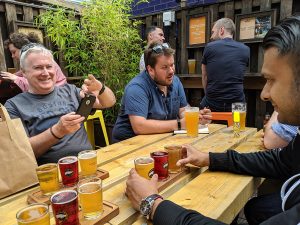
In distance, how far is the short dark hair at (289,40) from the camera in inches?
33.8

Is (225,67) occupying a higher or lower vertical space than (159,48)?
lower

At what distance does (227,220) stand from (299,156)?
1.57ft

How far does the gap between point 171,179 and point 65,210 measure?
538 millimetres

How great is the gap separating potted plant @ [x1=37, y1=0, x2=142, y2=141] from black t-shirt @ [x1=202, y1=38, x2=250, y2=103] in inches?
62.5

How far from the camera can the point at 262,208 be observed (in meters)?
1.59

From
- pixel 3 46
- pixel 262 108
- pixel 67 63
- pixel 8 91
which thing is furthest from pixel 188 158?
pixel 67 63

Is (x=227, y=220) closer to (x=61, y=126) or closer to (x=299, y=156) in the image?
(x=299, y=156)

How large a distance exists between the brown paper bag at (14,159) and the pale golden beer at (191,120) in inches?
42.4

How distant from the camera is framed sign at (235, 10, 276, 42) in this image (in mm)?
3568

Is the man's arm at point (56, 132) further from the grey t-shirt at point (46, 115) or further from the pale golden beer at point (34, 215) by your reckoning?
the pale golden beer at point (34, 215)

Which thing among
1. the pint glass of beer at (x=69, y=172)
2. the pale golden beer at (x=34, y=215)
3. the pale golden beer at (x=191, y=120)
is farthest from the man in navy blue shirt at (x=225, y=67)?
the pale golden beer at (x=34, y=215)

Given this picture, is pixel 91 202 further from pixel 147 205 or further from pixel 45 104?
pixel 45 104

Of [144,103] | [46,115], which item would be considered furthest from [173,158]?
→ [46,115]

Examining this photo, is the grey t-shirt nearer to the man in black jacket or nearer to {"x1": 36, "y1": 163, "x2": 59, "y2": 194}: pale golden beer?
{"x1": 36, "y1": 163, "x2": 59, "y2": 194}: pale golden beer
